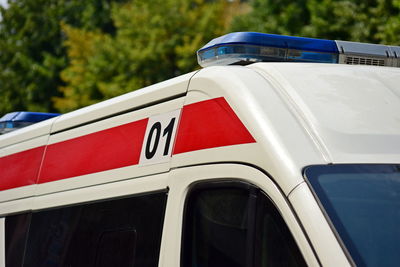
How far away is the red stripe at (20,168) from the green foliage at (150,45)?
1904 cm

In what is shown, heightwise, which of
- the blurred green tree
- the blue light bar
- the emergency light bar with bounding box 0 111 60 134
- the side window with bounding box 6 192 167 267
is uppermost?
the blurred green tree

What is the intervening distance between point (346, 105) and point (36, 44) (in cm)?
3463

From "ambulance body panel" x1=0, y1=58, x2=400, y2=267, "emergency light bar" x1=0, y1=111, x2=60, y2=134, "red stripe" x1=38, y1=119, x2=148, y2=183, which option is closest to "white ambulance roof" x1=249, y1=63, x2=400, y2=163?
"ambulance body panel" x1=0, y1=58, x2=400, y2=267

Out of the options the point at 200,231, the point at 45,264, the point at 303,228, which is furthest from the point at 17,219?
the point at 303,228

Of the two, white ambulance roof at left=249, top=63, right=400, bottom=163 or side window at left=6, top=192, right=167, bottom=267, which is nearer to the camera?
white ambulance roof at left=249, top=63, right=400, bottom=163

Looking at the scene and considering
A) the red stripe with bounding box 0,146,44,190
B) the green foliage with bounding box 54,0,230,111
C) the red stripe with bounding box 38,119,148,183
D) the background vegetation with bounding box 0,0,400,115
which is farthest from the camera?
the green foliage with bounding box 54,0,230,111

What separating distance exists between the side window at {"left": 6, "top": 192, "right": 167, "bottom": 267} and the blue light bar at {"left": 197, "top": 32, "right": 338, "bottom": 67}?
71 cm

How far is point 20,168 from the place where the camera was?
16.6ft

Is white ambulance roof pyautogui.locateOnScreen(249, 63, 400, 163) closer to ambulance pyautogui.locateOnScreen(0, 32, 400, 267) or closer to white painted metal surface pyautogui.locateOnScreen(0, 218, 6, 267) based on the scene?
ambulance pyautogui.locateOnScreen(0, 32, 400, 267)

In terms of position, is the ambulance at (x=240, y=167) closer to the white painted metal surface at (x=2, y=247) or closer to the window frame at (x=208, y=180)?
the window frame at (x=208, y=180)

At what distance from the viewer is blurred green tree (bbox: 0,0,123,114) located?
3466cm

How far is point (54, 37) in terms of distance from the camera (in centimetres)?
3650

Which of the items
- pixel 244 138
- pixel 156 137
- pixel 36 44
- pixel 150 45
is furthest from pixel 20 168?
pixel 36 44

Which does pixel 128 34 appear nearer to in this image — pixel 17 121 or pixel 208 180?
pixel 17 121
